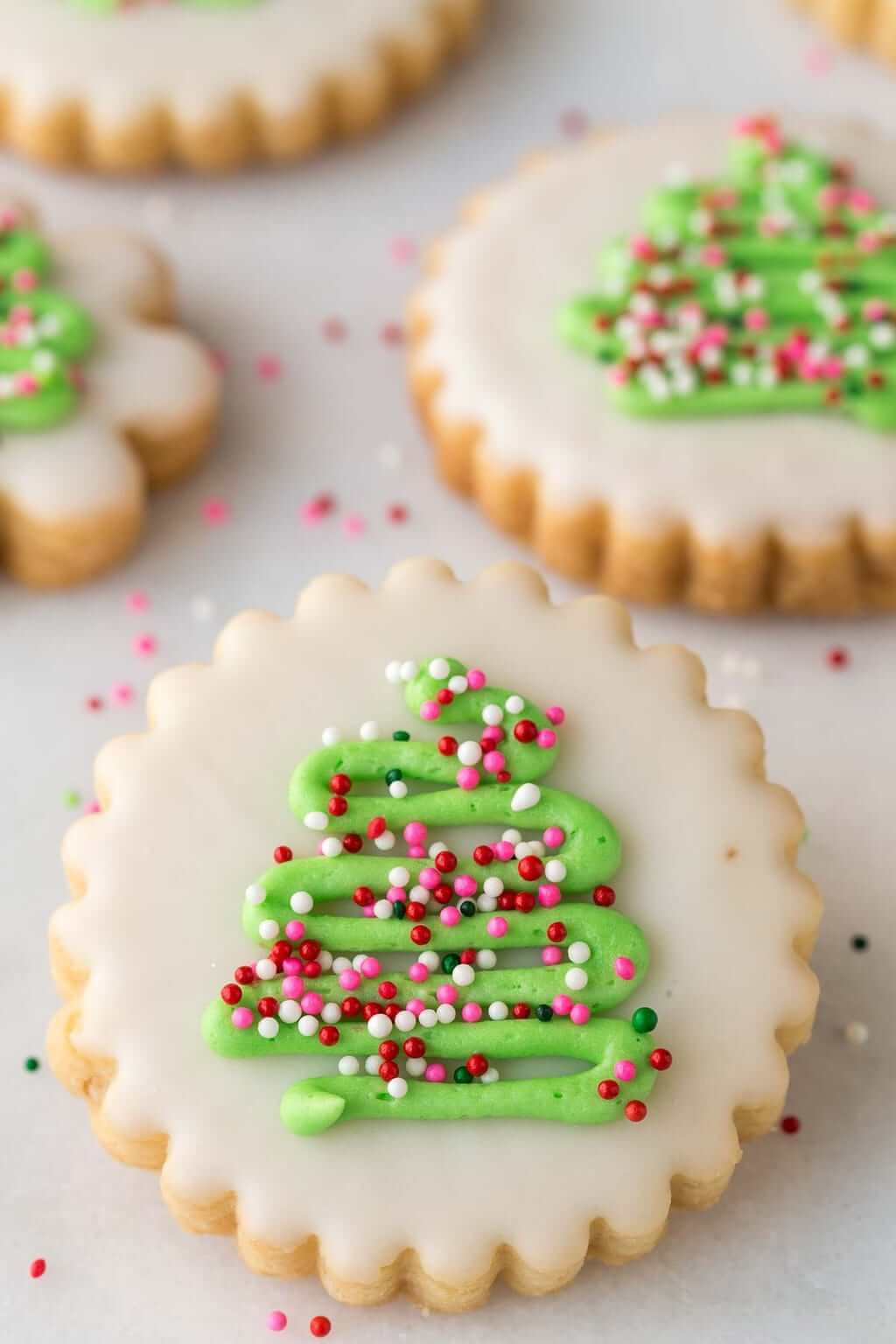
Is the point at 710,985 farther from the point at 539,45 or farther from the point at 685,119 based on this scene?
the point at 539,45

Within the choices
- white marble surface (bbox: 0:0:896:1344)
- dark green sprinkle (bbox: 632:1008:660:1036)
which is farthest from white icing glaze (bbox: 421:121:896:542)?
dark green sprinkle (bbox: 632:1008:660:1036)

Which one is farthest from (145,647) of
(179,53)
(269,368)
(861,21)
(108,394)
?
(861,21)

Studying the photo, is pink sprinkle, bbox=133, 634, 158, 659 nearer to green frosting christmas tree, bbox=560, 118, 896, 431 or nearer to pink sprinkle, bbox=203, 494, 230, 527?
pink sprinkle, bbox=203, 494, 230, 527

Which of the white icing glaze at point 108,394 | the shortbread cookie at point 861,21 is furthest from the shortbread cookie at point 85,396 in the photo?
the shortbread cookie at point 861,21

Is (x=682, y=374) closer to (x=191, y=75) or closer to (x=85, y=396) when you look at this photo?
(x=85, y=396)

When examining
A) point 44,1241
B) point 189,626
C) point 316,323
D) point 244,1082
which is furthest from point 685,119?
point 44,1241

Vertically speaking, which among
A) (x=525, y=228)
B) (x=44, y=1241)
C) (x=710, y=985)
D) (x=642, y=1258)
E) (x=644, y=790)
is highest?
(x=525, y=228)

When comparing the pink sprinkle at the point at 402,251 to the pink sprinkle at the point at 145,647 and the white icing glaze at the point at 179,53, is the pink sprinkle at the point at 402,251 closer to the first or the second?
the white icing glaze at the point at 179,53
